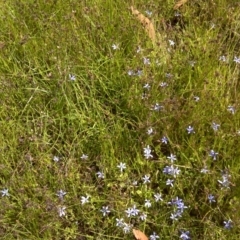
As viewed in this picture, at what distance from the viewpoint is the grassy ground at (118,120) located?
234 centimetres

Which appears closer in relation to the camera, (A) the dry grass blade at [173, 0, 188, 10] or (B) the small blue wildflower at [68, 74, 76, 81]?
(B) the small blue wildflower at [68, 74, 76, 81]

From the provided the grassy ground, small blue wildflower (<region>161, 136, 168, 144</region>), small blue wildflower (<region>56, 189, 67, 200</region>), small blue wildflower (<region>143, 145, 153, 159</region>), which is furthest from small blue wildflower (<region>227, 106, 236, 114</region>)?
small blue wildflower (<region>56, 189, 67, 200</region>)

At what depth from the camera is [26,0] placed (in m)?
3.12

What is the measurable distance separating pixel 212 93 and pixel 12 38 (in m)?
1.28

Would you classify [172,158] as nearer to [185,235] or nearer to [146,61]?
[185,235]

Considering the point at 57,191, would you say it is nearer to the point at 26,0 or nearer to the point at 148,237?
the point at 148,237

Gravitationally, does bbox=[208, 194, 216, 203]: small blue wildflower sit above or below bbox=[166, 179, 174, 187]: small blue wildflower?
below

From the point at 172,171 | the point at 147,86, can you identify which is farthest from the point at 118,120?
the point at 172,171

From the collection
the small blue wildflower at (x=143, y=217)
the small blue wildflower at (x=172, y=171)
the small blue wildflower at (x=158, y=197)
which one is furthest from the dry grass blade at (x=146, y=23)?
the small blue wildflower at (x=143, y=217)

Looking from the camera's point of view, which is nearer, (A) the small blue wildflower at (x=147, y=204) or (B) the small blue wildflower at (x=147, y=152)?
(A) the small blue wildflower at (x=147, y=204)

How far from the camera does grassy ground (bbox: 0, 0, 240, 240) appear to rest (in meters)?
2.34

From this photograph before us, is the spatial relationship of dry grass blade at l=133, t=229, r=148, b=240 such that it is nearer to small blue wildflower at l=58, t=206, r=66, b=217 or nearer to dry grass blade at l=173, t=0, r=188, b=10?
small blue wildflower at l=58, t=206, r=66, b=217

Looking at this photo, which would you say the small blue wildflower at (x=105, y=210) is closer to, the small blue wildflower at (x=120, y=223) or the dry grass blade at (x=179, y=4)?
the small blue wildflower at (x=120, y=223)

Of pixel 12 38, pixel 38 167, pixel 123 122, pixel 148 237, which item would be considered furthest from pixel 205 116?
pixel 12 38
